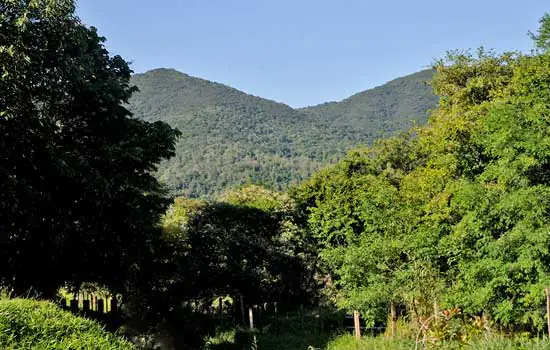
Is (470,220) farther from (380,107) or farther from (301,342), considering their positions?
(380,107)

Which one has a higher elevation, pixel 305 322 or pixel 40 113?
pixel 40 113

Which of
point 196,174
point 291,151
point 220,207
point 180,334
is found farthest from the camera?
point 291,151

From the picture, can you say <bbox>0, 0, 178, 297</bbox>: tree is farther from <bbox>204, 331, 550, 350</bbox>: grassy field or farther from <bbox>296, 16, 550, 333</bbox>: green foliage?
<bbox>296, 16, 550, 333</bbox>: green foliage

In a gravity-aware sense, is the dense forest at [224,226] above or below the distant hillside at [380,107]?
below

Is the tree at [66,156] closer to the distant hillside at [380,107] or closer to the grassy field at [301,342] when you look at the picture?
the grassy field at [301,342]

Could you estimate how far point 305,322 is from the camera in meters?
19.4

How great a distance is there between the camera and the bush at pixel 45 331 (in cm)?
450

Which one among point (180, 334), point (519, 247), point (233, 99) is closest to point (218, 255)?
point (180, 334)

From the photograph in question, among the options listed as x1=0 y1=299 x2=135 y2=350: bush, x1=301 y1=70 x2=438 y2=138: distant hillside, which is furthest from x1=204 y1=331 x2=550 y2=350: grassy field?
x1=301 y1=70 x2=438 y2=138: distant hillside

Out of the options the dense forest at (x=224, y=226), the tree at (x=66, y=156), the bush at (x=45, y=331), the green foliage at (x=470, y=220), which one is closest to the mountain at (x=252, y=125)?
the dense forest at (x=224, y=226)

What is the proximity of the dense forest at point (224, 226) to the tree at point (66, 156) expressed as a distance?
0.12ft

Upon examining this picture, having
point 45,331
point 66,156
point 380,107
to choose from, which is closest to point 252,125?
point 380,107

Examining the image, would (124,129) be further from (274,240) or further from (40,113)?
(274,240)

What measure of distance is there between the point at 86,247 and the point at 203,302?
7.72 metres
